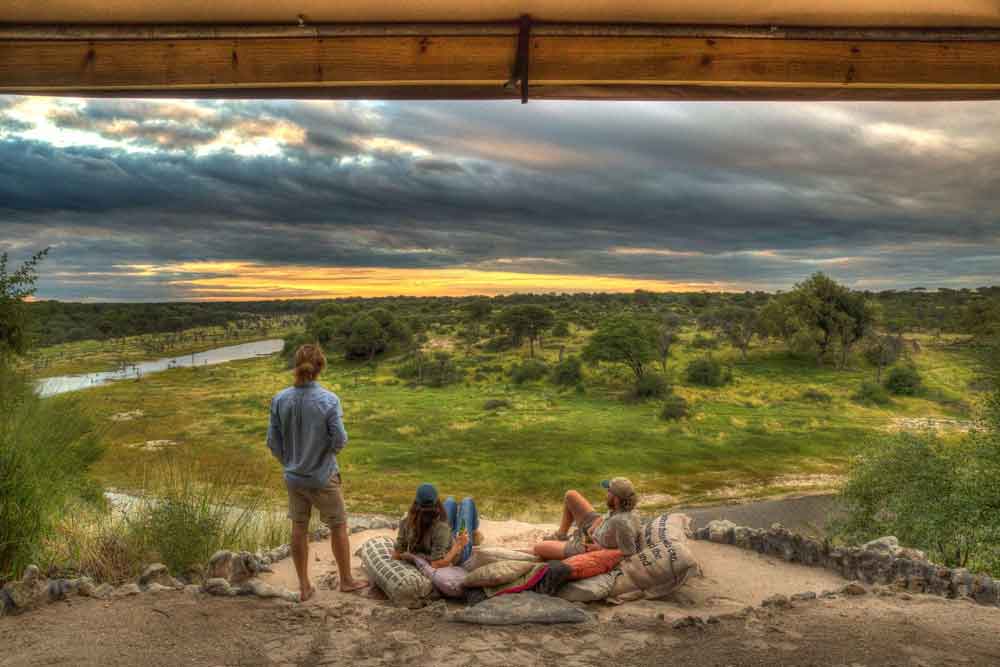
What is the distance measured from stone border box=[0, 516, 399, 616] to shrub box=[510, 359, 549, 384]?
39.0m

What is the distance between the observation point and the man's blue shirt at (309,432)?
15.0 feet

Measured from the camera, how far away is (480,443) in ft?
100

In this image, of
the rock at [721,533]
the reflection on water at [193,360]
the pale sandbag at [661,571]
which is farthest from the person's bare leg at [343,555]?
the reflection on water at [193,360]

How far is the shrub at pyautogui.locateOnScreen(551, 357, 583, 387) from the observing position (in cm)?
4320

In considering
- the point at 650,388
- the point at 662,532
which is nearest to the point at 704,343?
the point at 650,388

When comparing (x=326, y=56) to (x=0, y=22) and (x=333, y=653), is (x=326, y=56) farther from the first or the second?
(x=333, y=653)

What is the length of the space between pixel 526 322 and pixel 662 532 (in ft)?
179

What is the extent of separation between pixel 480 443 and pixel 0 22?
28.7 meters

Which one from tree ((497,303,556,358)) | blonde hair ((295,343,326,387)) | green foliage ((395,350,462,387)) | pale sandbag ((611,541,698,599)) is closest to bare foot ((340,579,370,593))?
blonde hair ((295,343,326,387))

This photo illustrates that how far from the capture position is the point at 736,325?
57.2m

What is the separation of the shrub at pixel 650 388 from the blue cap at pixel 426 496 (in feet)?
113

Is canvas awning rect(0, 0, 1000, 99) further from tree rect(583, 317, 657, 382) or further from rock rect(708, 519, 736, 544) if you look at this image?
tree rect(583, 317, 657, 382)

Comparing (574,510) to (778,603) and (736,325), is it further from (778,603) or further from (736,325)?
(736,325)

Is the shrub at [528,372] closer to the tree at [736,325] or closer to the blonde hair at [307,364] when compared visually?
the tree at [736,325]
